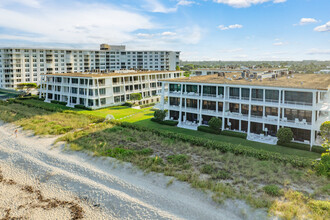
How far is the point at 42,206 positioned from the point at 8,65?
96874mm

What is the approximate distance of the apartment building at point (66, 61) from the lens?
4119 inches

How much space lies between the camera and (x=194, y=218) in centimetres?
2292

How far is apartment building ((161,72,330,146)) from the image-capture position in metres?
38.6

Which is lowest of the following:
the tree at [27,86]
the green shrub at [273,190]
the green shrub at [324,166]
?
the green shrub at [273,190]

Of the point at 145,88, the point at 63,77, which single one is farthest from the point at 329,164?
the point at 63,77

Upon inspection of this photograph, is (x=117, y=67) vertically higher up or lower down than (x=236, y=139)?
higher up

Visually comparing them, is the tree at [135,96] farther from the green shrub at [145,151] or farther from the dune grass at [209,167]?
the green shrub at [145,151]

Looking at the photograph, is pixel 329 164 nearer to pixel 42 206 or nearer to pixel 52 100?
pixel 42 206

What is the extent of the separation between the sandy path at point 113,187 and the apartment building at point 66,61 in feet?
170

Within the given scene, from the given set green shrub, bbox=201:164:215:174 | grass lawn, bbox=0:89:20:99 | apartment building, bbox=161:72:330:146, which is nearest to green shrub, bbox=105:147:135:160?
green shrub, bbox=201:164:215:174

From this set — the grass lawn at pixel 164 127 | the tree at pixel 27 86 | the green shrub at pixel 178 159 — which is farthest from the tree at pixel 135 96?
the tree at pixel 27 86

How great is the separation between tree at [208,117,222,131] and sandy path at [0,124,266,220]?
17880mm

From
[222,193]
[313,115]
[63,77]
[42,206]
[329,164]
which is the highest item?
[63,77]

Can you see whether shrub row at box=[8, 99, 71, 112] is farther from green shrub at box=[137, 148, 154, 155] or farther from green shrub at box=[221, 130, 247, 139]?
green shrub at box=[221, 130, 247, 139]
